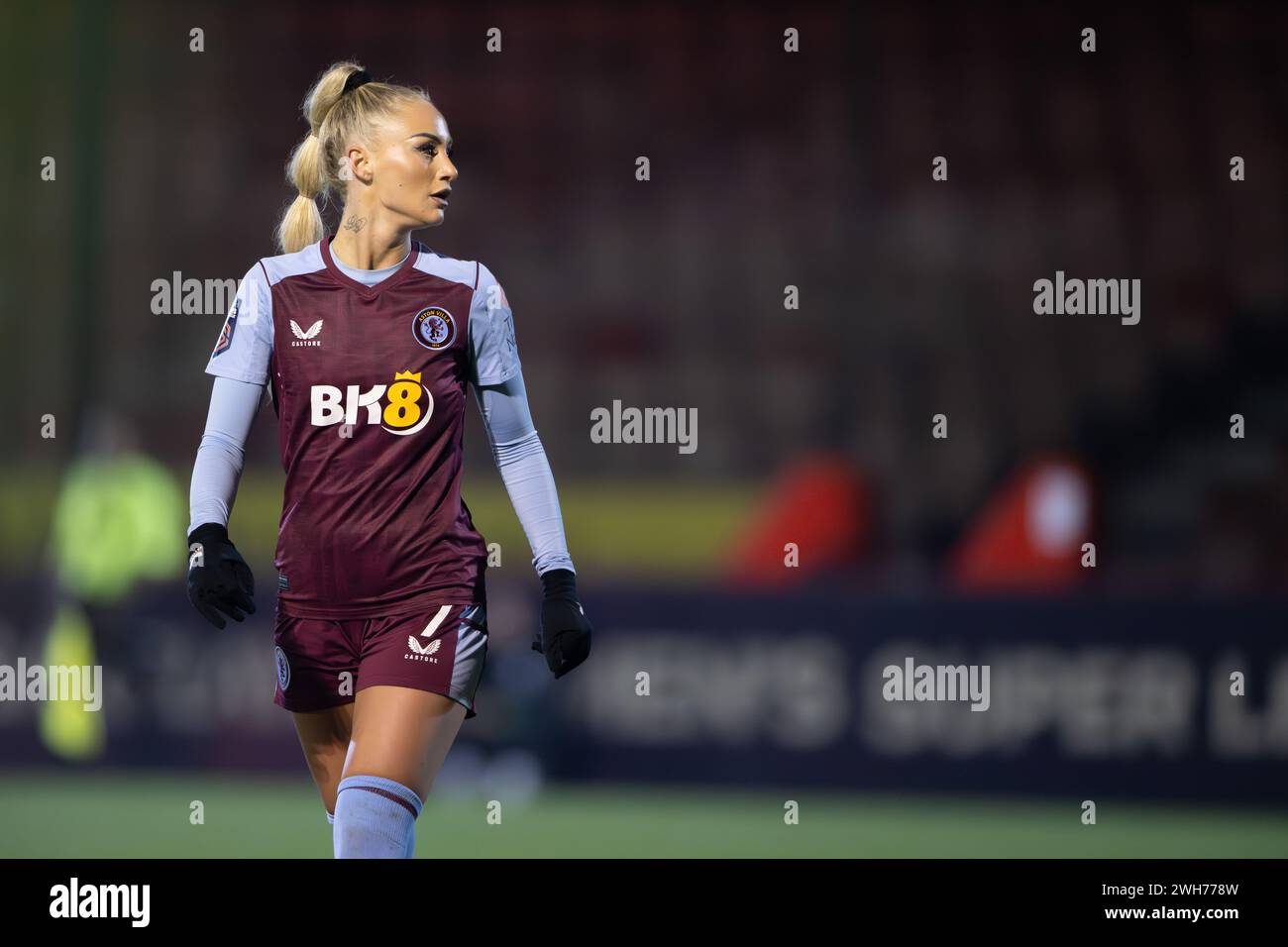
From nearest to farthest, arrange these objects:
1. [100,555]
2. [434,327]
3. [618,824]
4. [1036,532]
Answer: [434,327] → [618,824] → [100,555] → [1036,532]

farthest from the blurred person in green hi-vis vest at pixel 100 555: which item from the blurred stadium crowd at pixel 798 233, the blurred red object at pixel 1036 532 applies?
the blurred red object at pixel 1036 532

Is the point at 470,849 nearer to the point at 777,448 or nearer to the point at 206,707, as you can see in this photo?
the point at 206,707

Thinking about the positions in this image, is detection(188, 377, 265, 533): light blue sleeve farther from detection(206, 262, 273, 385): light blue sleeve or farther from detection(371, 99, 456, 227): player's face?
detection(371, 99, 456, 227): player's face

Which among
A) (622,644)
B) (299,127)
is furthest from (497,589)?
(299,127)

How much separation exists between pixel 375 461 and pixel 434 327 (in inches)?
12.3

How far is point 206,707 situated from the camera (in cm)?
891

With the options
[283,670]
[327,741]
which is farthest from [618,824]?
[283,670]

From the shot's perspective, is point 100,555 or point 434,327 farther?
point 100,555

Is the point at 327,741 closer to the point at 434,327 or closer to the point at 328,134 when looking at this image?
the point at 434,327

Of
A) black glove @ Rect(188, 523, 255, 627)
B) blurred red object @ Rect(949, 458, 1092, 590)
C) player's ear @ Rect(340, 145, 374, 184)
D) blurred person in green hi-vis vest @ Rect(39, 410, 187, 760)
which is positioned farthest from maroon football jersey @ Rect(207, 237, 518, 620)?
blurred red object @ Rect(949, 458, 1092, 590)

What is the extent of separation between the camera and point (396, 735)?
11.7 feet

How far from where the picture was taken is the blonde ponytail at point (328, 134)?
12.3 feet

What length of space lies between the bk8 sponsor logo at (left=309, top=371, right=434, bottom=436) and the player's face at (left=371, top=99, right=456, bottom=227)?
0.37 meters

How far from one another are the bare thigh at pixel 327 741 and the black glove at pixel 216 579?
12.3 inches
